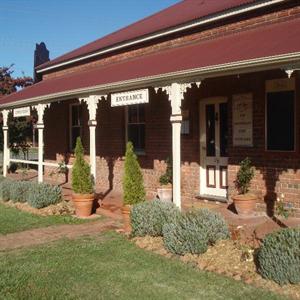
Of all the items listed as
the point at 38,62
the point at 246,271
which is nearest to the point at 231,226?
the point at 246,271

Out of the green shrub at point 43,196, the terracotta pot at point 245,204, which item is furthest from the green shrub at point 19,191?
the terracotta pot at point 245,204

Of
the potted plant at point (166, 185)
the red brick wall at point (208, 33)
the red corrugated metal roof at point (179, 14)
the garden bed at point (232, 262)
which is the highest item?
the red corrugated metal roof at point (179, 14)

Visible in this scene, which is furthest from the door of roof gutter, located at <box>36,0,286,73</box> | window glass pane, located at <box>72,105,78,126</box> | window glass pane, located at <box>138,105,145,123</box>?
window glass pane, located at <box>72,105,78,126</box>

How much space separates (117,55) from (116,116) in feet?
6.60

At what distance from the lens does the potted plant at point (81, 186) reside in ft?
36.6

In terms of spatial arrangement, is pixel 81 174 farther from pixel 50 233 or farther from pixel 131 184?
pixel 131 184

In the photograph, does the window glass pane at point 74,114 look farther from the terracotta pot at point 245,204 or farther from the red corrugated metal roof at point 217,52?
the terracotta pot at point 245,204

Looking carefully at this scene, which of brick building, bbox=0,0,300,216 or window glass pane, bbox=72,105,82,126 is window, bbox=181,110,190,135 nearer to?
brick building, bbox=0,0,300,216

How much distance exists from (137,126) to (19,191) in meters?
3.63

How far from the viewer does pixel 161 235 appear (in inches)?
337

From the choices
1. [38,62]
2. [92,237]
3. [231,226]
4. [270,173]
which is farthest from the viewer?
[38,62]

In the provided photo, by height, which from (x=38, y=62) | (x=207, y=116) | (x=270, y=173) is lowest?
(x=270, y=173)

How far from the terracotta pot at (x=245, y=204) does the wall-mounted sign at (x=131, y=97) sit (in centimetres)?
270

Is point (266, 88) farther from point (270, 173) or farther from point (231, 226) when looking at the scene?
point (231, 226)
